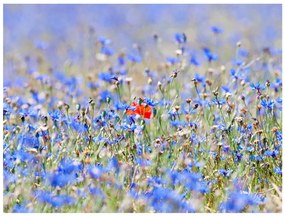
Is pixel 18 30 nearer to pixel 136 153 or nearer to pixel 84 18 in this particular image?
pixel 84 18

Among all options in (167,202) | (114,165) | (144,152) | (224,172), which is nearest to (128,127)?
(144,152)

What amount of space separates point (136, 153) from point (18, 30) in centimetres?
462

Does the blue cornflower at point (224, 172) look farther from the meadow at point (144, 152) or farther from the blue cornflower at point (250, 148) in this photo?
the blue cornflower at point (250, 148)

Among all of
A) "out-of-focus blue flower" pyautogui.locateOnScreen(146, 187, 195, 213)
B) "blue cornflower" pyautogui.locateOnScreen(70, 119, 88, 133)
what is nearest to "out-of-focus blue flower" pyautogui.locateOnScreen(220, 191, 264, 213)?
"out-of-focus blue flower" pyautogui.locateOnScreen(146, 187, 195, 213)

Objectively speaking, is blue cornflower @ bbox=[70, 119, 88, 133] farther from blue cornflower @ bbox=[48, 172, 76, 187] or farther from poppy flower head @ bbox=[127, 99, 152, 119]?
blue cornflower @ bbox=[48, 172, 76, 187]

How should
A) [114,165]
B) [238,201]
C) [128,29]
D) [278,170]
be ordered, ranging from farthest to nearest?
[128,29]
[278,170]
[114,165]
[238,201]

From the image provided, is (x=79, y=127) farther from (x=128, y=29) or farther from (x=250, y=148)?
(x=128, y=29)

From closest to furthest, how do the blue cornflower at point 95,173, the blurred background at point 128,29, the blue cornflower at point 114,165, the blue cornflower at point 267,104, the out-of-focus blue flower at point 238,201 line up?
the out-of-focus blue flower at point 238,201, the blue cornflower at point 95,173, the blue cornflower at point 114,165, the blue cornflower at point 267,104, the blurred background at point 128,29

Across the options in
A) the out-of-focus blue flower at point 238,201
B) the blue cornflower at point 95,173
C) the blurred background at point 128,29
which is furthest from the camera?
the blurred background at point 128,29

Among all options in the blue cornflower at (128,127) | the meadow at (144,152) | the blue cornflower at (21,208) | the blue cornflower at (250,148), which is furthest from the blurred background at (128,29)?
the blue cornflower at (21,208)

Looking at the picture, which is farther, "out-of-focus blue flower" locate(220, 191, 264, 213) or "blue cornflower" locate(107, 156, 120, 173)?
"blue cornflower" locate(107, 156, 120, 173)

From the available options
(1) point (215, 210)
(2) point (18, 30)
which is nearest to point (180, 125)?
(1) point (215, 210)

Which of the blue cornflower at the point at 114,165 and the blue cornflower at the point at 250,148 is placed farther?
the blue cornflower at the point at 250,148

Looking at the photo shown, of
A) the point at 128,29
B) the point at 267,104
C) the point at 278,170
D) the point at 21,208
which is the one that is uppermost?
the point at 128,29
